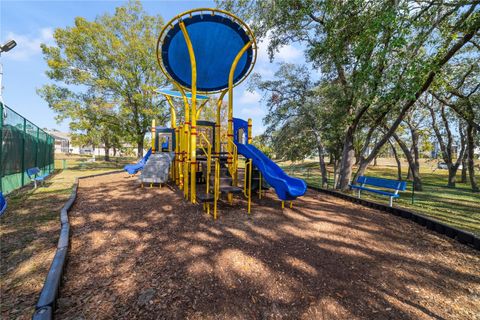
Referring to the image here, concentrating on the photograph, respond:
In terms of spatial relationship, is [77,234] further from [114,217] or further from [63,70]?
[63,70]

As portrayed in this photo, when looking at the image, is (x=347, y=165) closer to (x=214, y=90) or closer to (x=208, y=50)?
(x=214, y=90)

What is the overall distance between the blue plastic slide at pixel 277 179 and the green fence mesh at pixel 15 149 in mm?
8031

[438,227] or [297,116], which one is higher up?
[297,116]

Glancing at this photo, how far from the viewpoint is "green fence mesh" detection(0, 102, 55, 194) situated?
7207mm

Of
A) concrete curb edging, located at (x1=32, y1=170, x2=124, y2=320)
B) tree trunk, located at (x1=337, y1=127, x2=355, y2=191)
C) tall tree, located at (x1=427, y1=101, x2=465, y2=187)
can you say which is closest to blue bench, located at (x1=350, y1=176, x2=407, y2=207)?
tree trunk, located at (x1=337, y1=127, x2=355, y2=191)

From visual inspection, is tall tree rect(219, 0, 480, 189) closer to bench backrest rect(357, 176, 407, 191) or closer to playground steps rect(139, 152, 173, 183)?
bench backrest rect(357, 176, 407, 191)

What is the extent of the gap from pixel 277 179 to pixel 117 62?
67.0ft

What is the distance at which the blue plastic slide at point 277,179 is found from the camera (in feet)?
18.6

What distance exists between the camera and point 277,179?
5816mm

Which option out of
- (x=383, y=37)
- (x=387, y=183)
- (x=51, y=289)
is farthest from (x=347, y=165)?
(x=51, y=289)

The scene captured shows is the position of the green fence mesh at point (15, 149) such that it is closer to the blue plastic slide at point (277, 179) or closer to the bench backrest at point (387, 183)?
the blue plastic slide at point (277, 179)

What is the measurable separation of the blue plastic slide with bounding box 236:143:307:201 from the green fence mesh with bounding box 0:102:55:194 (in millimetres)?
8031

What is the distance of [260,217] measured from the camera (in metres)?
5.57

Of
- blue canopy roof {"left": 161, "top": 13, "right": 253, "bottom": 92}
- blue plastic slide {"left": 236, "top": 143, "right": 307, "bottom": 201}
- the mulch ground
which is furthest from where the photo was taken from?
blue canopy roof {"left": 161, "top": 13, "right": 253, "bottom": 92}
